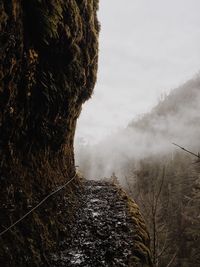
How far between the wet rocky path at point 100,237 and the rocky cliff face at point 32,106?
47 centimetres

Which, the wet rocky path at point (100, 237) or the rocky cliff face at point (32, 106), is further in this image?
the wet rocky path at point (100, 237)

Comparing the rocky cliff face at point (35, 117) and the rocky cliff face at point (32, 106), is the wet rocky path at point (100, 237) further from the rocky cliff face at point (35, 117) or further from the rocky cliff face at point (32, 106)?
the rocky cliff face at point (32, 106)

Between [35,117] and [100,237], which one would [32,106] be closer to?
[35,117]

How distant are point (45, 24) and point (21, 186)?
276 cm

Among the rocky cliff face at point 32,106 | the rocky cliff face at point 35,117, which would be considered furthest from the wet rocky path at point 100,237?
the rocky cliff face at point 32,106

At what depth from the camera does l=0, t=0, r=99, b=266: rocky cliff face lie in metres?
4.12

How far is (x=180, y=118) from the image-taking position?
144 m

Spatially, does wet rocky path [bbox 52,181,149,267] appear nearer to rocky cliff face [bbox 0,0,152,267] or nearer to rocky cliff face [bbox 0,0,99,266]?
rocky cliff face [bbox 0,0,152,267]

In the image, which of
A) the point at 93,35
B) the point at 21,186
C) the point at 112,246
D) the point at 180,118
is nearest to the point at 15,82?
the point at 21,186

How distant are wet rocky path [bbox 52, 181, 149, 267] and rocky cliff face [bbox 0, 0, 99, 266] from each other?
467 mm

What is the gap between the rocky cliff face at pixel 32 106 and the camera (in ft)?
13.5

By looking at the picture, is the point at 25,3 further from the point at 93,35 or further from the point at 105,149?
the point at 105,149

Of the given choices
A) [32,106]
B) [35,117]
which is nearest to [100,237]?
[35,117]

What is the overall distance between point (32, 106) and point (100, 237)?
3042 mm
